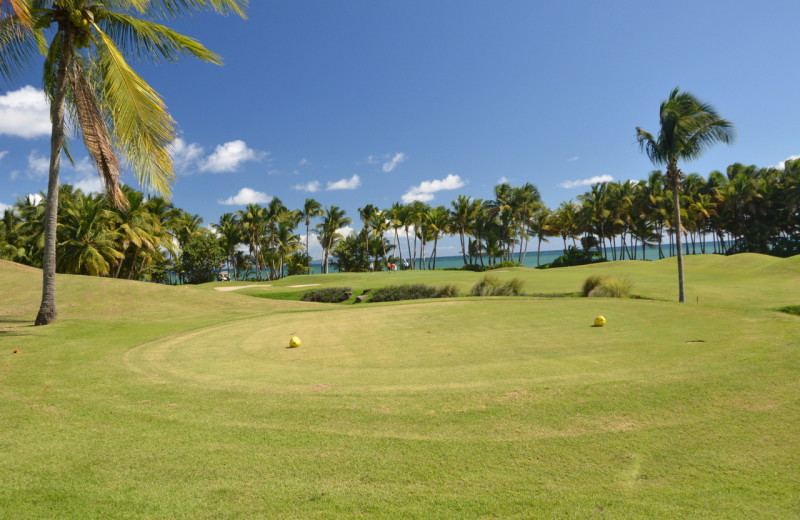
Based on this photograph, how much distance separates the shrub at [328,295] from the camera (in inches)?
1141

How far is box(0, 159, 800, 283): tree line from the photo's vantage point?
46.2m

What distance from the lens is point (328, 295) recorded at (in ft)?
95.9

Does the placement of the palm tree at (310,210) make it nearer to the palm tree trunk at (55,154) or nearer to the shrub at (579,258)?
the shrub at (579,258)

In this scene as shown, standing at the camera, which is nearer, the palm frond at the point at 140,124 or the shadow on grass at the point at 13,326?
the palm frond at the point at 140,124

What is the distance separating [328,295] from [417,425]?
25.0 metres

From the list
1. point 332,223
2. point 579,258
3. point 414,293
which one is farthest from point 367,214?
point 414,293

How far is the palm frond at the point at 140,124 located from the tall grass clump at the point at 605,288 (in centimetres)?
1667

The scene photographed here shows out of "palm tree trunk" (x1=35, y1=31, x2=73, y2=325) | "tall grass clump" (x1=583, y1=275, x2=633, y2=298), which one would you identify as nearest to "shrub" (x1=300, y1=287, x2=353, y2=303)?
"tall grass clump" (x1=583, y1=275, x2=633, y2=298)

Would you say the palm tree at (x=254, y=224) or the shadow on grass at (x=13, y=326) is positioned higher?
the palm tree at (x=254, y=224)

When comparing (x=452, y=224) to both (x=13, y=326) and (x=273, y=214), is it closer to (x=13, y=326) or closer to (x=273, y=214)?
(x=273, y=214)

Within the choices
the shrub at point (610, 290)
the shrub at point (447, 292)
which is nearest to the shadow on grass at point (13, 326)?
the shrub at point (447, 292)

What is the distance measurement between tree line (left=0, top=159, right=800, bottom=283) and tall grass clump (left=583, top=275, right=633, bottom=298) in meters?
37.9

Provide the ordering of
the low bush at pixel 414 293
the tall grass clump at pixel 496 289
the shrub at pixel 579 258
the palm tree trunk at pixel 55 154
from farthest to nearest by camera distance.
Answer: the shrub at pixel 579 258 < the low bush at pixel 414 293 < the tall grass clump at pixel 496 289 < the palm tree trunk at pixel 55 154

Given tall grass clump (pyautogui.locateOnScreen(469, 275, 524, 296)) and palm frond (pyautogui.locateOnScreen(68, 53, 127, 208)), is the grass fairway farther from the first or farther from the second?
tall grass clump (pyautogui.locateOnScreen(469, 275, 524, 296))
